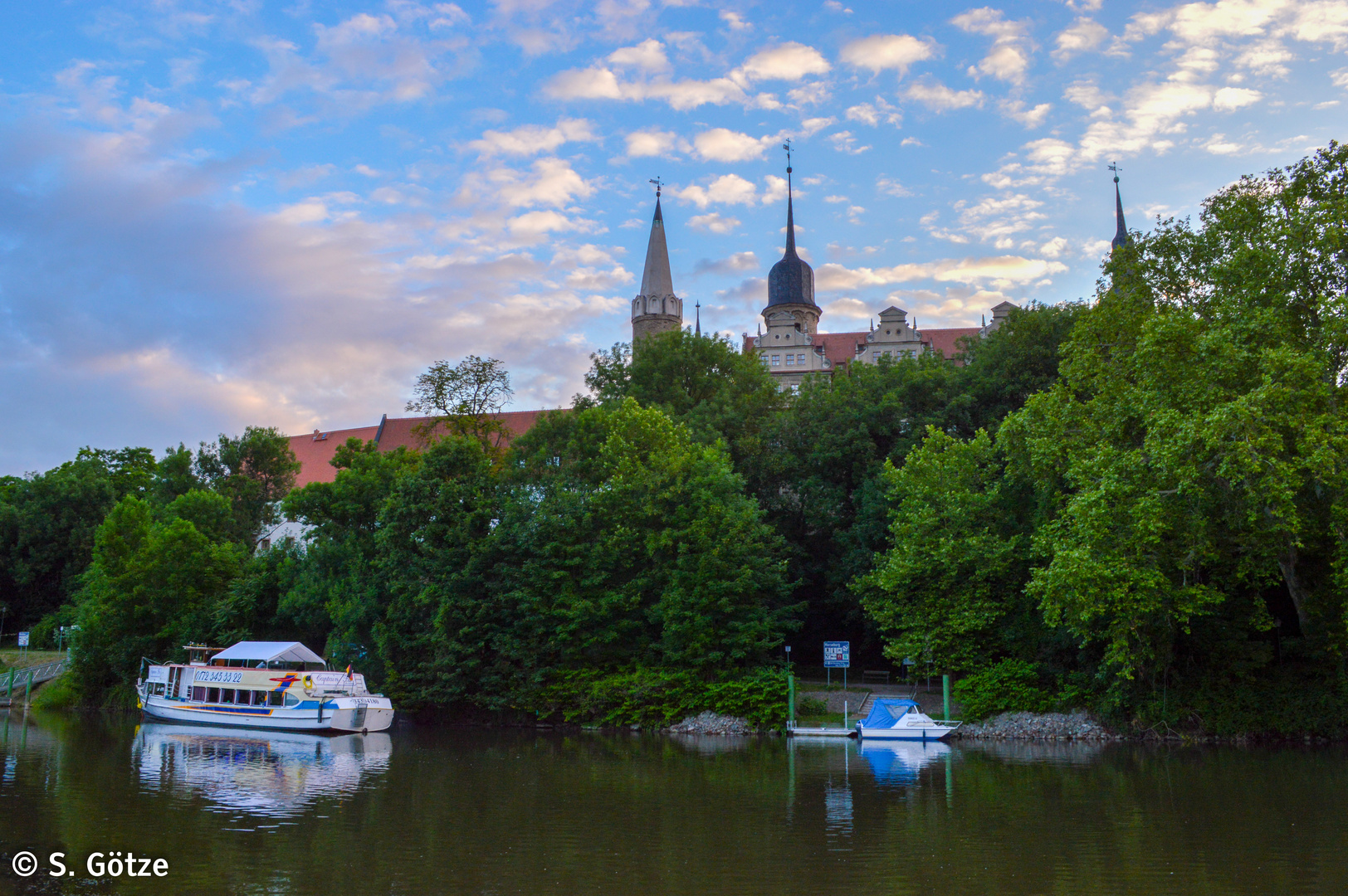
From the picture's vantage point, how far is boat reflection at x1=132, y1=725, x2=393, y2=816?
67.5 feet

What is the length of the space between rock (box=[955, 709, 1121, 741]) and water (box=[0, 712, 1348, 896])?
12.7 feet

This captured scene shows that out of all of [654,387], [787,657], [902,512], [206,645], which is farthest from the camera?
[654,387]

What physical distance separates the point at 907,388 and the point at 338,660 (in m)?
28.4

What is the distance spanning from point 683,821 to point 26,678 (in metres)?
49.7

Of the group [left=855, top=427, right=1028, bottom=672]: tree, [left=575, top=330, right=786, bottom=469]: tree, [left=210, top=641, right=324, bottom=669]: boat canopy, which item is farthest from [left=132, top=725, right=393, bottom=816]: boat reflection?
[left=575, top=330, right=786, bottom=469]: tree

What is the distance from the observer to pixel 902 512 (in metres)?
39.5

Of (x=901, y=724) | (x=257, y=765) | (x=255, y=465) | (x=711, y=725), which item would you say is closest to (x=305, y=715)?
(x=257, y=765)

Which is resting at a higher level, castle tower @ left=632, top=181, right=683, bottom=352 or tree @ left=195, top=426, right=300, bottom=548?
castle tower @ left=632, top=181, right=683, bottom=352

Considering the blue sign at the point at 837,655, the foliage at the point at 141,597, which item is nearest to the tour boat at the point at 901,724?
the blue sign at the point at 837,655

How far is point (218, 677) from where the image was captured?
1620 inches

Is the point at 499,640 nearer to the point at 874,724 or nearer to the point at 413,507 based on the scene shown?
the point at 413,507

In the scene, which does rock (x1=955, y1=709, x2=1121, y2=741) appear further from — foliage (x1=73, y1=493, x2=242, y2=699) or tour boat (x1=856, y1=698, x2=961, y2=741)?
foliage (x1=73, y1=493, x2=242, y2=699)

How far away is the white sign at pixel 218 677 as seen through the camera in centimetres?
4050

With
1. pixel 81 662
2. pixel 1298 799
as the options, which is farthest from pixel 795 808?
pixel 81 662
